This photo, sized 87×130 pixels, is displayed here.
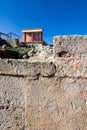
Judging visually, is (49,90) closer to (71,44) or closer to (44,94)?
(44,94)

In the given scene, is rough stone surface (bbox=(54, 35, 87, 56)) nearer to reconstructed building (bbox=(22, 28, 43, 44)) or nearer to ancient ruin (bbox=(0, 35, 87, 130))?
ancient ruin (bbox=(0, 35, 87, 130))

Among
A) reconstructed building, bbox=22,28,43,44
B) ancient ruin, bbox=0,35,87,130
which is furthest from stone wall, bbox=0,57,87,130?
reconstructed building, bbox=22,28,43,44

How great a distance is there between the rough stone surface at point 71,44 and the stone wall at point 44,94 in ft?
0.29

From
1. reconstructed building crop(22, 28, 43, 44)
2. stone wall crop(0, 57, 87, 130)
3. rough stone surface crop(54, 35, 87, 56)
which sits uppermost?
reconstructed building crop(22, 28, 43, 44)

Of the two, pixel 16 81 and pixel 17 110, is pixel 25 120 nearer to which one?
pixel 17 110

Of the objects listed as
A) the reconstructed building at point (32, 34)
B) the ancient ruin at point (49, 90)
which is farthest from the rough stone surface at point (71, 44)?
the reconstructed building at point (32, 34)

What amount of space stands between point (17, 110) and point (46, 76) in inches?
19.7

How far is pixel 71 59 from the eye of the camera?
3148mm

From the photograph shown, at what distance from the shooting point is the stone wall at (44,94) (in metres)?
3.08

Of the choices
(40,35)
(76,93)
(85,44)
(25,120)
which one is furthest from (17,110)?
(40,35)

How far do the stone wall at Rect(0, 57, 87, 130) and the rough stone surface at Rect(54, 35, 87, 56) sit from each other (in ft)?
0.29

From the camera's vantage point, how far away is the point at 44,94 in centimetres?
312

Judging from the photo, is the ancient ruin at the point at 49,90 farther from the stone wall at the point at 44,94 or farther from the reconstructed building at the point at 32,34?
the reconstructed building at the point at 32,34

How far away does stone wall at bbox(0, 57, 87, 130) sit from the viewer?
3.08 metres
